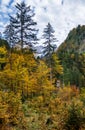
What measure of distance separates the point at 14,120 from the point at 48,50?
34.0 metres

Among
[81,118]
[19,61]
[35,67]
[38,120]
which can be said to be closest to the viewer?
[81,118]

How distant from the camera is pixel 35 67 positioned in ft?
152

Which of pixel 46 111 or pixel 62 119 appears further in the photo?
pixel 46 111

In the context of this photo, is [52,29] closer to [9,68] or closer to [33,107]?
[9,68]

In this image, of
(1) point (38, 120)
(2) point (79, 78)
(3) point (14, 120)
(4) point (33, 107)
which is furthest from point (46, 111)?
(2) point (79, 78)

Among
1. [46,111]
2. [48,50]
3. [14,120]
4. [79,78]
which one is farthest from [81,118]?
[79,78]

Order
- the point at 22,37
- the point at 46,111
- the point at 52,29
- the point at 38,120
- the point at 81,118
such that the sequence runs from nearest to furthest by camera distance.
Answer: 1. the point at 81,118
2. the point at 38,120
3. the point at 46,111
4. the point at 22,37
5. the point at 52,29

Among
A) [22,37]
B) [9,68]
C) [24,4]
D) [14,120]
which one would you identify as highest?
[24,4]

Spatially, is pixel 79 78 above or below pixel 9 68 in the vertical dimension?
below

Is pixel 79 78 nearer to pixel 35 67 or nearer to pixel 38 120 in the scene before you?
pixel 35 67

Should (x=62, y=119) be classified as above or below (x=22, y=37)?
below

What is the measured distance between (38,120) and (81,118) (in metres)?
8.73

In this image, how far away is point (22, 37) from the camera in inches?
1620

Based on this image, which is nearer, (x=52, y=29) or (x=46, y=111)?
(x=46, y=111)
